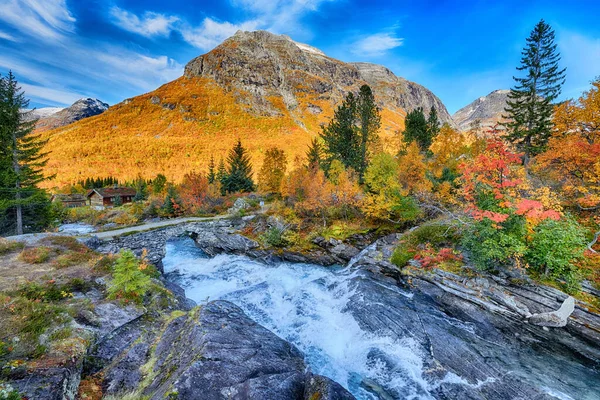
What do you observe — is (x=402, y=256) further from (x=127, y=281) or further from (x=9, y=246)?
(x=9, y=246)

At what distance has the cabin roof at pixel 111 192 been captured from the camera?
61.6 meters

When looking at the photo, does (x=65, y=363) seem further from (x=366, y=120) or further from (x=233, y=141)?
(x=233, y=141)

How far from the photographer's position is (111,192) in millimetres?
63406

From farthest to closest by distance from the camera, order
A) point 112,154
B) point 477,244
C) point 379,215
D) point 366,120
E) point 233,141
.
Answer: point 233,141, point 112,154, point 366,120, point 379,215, point 477,244

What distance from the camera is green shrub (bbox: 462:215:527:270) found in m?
12.1

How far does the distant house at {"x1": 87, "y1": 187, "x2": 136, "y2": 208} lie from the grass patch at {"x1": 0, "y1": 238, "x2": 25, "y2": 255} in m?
54.5

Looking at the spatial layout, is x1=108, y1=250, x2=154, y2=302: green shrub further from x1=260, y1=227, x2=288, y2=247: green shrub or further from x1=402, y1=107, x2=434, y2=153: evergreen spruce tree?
x1=402, y1=107, x2=434, y2=153: evergreen spruce tree

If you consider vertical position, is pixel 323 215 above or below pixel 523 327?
above

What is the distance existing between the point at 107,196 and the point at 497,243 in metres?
77.7

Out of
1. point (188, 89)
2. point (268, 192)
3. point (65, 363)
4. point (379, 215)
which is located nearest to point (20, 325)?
point (65, 363)

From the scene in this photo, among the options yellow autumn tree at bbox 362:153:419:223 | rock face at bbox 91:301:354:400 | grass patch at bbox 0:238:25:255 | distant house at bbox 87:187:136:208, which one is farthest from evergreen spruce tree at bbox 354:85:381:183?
distant house at bbox 87:187:136:208

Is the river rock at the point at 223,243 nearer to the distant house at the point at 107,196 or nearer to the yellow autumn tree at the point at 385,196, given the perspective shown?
the yellow autumn tree at the point at 385,196

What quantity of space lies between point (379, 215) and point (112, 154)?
11293 cm

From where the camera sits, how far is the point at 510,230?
493 inches
